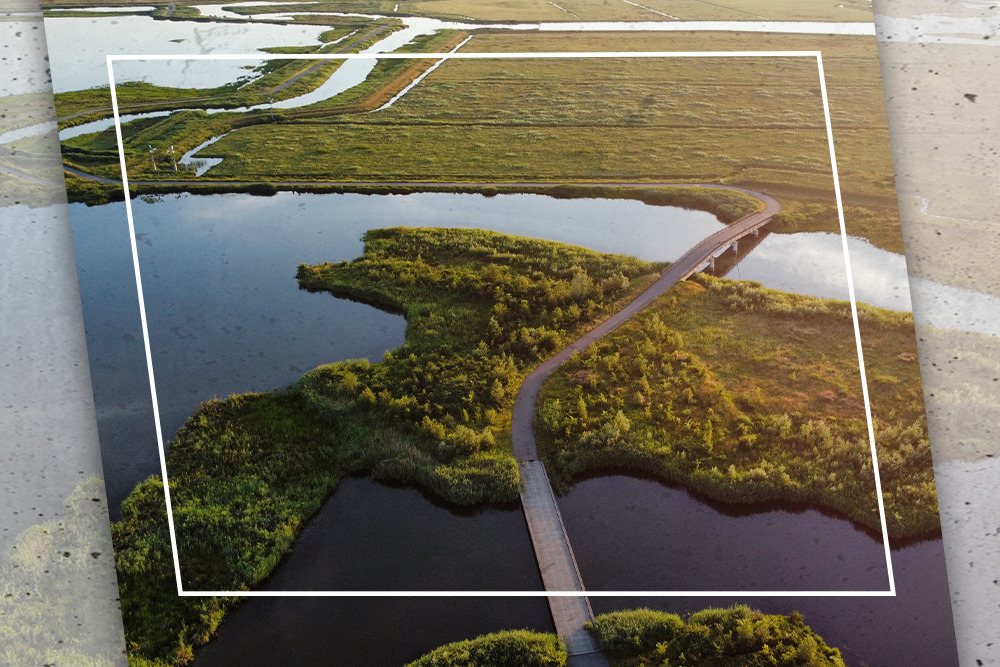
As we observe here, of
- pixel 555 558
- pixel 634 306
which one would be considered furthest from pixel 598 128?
pixel 555 558

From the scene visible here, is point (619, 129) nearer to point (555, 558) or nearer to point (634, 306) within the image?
point (634, 306)

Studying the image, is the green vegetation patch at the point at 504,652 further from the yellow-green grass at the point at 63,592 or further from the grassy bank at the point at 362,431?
the yellow-green grass at the point at 63,592

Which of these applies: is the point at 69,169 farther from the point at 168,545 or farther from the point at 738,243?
the point at 738,243

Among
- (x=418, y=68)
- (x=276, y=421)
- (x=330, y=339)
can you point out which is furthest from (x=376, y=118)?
(x=276, y=421)

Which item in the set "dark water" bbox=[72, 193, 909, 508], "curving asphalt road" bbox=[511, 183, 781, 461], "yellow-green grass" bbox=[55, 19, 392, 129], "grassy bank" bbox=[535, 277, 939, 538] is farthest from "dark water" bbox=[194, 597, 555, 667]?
"yellow-green grass" bbox=[55, 19, 392, 129]

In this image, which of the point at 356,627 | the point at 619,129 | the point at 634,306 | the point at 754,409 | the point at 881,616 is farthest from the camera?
the point at 619,129
